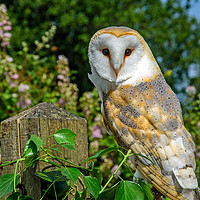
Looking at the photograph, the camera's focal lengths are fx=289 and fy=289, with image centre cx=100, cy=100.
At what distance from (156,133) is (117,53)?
0.46m

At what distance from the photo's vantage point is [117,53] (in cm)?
152

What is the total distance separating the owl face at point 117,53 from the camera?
5.02 feet

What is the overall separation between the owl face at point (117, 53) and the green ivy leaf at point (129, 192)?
29.2 inches

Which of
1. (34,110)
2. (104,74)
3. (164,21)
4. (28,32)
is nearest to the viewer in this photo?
(34,110)

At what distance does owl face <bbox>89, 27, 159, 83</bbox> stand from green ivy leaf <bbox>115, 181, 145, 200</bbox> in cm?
74

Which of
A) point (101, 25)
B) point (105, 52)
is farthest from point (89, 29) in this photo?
point (105, 52)

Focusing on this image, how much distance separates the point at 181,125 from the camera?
1517mm

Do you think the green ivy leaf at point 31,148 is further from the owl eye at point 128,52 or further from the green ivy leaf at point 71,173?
the owl eye at point 128,52

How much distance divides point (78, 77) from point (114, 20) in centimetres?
232

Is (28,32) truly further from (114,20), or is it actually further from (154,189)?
(154,189)

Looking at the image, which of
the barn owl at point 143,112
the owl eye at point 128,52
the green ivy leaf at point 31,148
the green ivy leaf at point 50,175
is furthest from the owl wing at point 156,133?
the green ivy leaf at point 31,148

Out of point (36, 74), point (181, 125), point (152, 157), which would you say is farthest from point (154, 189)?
point (36, 74)

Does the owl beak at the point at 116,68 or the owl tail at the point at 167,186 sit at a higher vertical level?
the owl beak at the point at 116,68


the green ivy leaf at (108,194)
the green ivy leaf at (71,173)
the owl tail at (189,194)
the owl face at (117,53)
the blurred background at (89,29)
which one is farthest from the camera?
the blurred background at (89,29)
